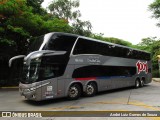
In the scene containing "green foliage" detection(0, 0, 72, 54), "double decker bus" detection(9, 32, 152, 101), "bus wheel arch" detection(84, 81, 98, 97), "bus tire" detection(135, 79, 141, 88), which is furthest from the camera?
"bus tire" detection(135, 79, 141, 88)

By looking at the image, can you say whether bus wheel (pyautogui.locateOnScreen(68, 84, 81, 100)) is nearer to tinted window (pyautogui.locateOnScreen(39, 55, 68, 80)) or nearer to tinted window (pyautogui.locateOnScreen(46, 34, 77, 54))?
tinted window (pyautogui.locateOnScreen(39, 55, 68, 80))

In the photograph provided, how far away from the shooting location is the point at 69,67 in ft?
46.3

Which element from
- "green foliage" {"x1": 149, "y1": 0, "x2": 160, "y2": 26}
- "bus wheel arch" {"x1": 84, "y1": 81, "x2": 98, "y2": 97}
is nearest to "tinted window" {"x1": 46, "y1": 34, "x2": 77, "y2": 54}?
"bus wheel arch" {"x1": 84, "y1": 81, "x2": 98, "y2": 97}

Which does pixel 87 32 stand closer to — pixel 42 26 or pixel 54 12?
pixel 54 12

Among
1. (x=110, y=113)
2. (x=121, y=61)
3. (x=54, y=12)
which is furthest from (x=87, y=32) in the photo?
(x=110, y=113)

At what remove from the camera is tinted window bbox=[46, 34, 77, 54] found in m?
13.3

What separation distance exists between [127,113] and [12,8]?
13357 millimetres

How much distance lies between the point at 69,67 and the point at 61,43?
1464mm

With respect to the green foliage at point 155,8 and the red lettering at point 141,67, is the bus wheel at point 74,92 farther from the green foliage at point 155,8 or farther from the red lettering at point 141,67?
the green foliage at point 155,8

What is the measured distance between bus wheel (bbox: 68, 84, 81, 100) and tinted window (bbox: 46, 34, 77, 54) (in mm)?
2158

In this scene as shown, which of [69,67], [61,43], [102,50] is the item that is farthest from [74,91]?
[102,50]

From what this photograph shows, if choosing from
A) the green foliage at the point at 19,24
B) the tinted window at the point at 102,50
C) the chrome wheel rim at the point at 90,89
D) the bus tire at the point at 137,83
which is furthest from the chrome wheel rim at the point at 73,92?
the bus tire at the point at 137,83

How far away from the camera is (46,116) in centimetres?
980

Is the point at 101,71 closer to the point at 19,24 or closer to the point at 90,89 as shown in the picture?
the point at 90,89
